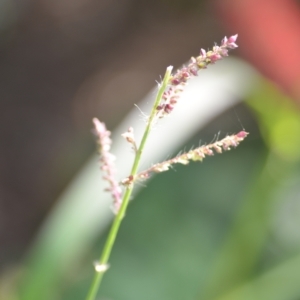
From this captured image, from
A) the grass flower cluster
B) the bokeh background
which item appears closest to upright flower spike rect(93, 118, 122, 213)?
the grass flower cluster

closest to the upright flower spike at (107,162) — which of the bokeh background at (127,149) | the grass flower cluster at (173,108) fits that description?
the grass flower cluster at (173,108)

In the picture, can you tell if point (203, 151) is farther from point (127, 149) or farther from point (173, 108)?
point (127, 149)

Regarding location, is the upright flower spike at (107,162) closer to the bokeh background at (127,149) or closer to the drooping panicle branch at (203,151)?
the drooping panicle branch at (203,151)

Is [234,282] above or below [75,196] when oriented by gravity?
below

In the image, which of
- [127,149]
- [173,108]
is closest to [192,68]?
[173,108]

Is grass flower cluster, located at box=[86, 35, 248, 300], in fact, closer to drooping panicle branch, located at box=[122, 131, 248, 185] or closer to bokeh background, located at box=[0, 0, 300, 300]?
drooping panicle branch, located at box=[122, 131, 248, 185]

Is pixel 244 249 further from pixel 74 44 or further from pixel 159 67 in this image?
pixel 74 44

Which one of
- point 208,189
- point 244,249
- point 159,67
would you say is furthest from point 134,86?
point 244,249
